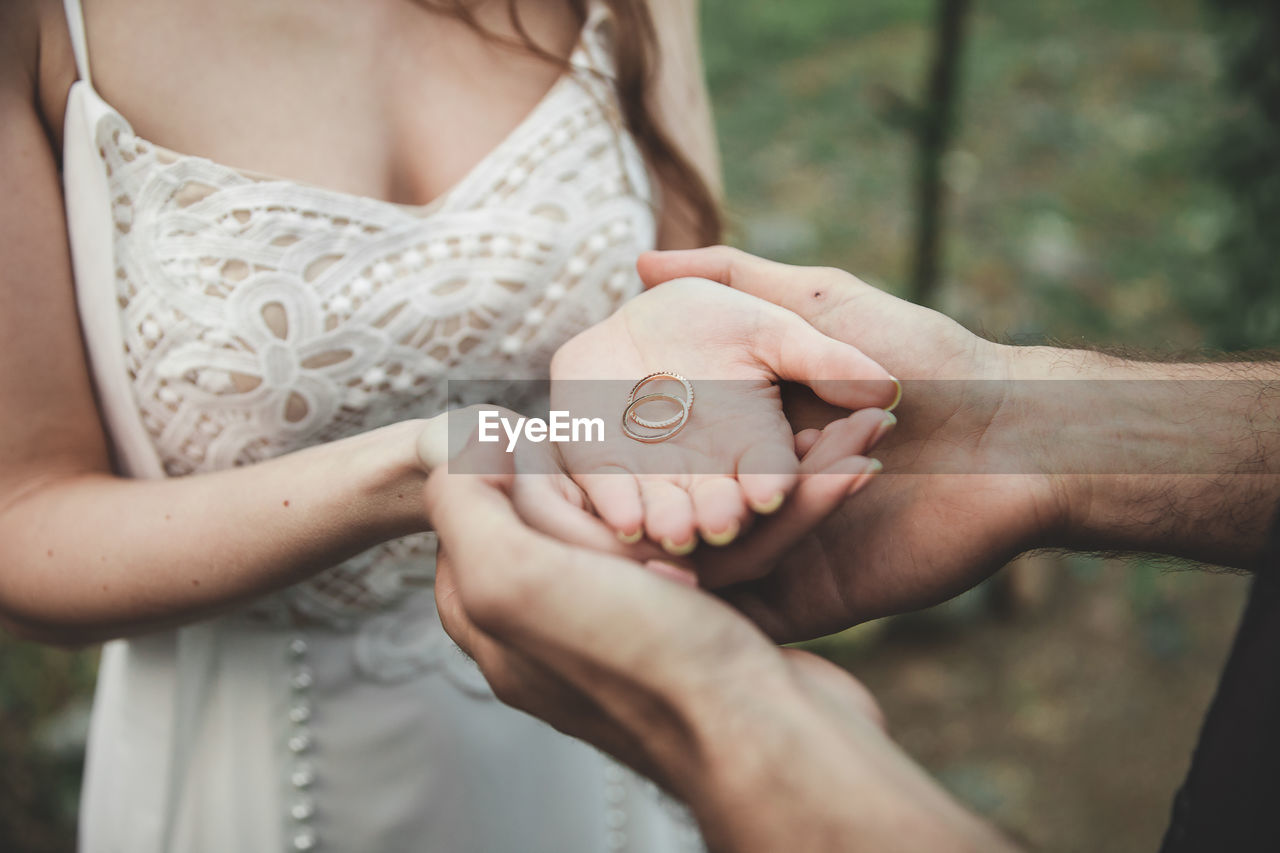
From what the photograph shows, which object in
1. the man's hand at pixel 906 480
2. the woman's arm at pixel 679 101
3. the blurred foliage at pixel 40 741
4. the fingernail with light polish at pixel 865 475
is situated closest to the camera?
the fingernail with light polish at pixel 865 475

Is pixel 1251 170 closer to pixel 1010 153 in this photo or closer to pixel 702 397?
pixel 1010 153

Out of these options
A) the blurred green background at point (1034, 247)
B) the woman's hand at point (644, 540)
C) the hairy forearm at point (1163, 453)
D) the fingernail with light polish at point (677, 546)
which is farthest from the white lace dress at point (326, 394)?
the hairy forearm at point (1163, 453)

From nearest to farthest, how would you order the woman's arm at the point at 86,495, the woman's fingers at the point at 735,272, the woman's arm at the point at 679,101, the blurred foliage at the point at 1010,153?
the woman's arm at the point at 86,495, the woman's fingers at the point at 735,272, the woman's arm at the point at 679,101, the blurred foliage at the point at 1010,153

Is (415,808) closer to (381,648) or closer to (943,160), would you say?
(381,648)

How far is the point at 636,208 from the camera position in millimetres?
1831

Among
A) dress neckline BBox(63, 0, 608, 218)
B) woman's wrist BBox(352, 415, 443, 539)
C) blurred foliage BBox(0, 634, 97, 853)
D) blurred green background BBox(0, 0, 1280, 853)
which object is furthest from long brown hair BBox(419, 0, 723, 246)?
blurred foliage BBox(0, 634, 97, 853)

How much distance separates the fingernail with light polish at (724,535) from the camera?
120cm

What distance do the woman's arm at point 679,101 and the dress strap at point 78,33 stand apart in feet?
3.63

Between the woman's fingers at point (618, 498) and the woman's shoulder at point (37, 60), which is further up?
the woman's shoulder at point (37, 60)

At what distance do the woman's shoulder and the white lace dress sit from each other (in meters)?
0.04

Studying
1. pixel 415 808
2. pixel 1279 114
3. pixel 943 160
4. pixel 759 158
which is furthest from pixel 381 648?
pixel 759 158

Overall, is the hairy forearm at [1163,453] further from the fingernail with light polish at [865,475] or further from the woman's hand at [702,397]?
the fingernail with light polish at [865,475]

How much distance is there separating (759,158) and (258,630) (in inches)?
157

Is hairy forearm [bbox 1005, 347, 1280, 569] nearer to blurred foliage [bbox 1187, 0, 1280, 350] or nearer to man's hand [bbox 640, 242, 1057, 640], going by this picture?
man's hand [bbox 640, 242, 1057, 640]
